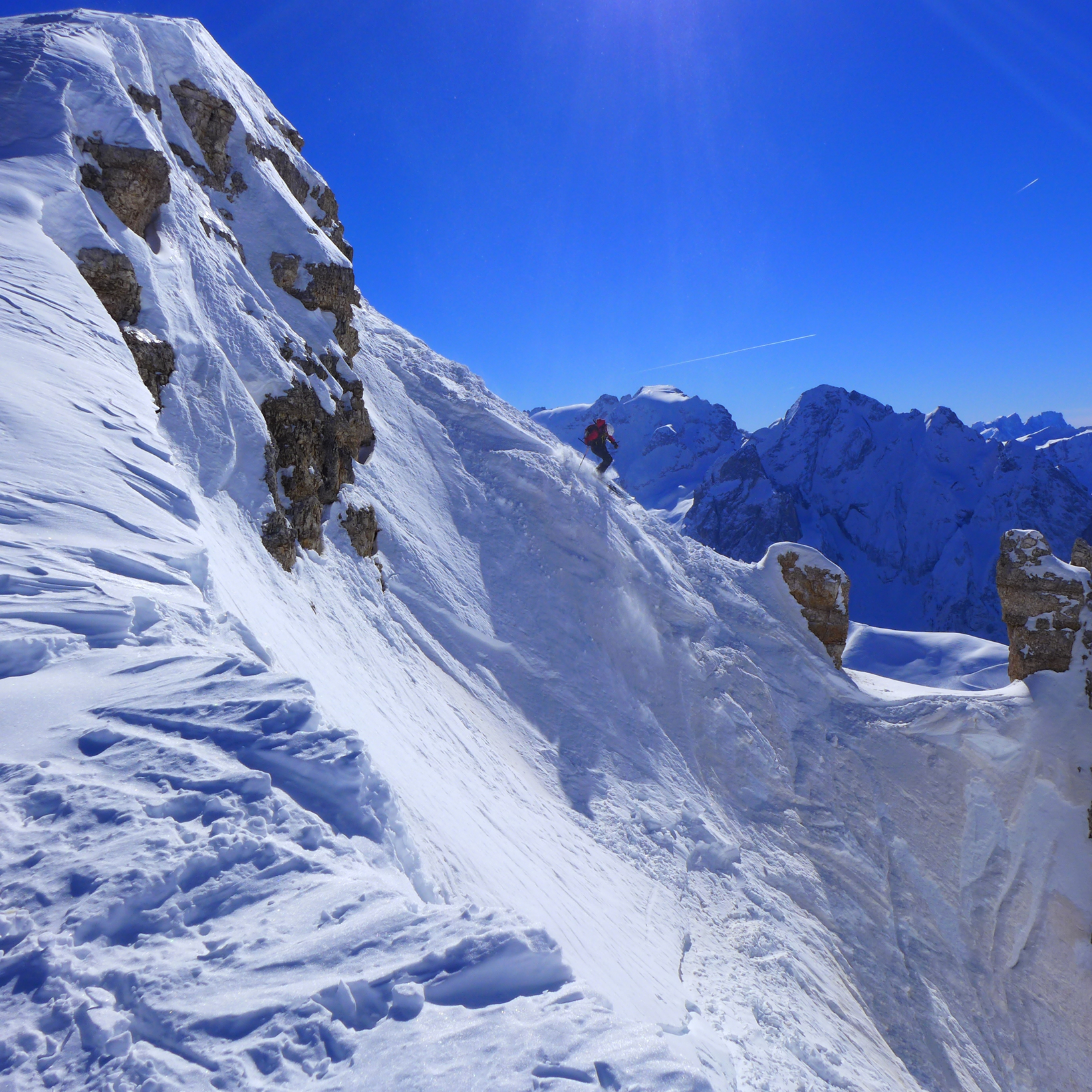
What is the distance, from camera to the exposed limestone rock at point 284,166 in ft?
63.4

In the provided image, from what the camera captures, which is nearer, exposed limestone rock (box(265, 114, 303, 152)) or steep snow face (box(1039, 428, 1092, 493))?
exposed limestone rock (box(265, 114, 303, 152))

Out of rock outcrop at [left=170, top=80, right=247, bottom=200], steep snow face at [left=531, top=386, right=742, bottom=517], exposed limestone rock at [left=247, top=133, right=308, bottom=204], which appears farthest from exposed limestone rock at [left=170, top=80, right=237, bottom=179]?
steep snow face at [left=531, top=386, right=742, bottom=517]

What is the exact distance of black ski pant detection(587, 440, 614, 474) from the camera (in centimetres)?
2205

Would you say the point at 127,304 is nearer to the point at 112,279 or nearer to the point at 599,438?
the point at 112,279

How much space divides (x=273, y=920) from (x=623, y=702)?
1507cm

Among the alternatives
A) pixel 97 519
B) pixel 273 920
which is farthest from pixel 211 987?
pixel 97 519

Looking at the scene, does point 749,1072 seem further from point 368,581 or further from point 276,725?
point 368,581

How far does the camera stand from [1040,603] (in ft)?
68.6

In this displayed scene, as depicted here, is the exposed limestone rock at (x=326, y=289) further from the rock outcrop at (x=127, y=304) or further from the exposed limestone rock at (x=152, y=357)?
the exposed limestone rock at (x=152, y=357)

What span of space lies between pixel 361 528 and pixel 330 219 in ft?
44.2

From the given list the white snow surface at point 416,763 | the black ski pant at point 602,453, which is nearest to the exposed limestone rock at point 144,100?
the white snow surface at point 416,763

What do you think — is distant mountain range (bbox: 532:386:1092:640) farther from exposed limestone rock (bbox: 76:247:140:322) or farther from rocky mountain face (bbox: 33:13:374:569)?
exposed limestone rock (bbox: 76:247:140:322)

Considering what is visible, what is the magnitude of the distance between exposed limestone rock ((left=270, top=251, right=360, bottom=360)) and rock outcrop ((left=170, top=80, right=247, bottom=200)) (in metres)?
2.37

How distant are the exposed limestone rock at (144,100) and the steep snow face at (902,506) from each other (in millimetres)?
125259
